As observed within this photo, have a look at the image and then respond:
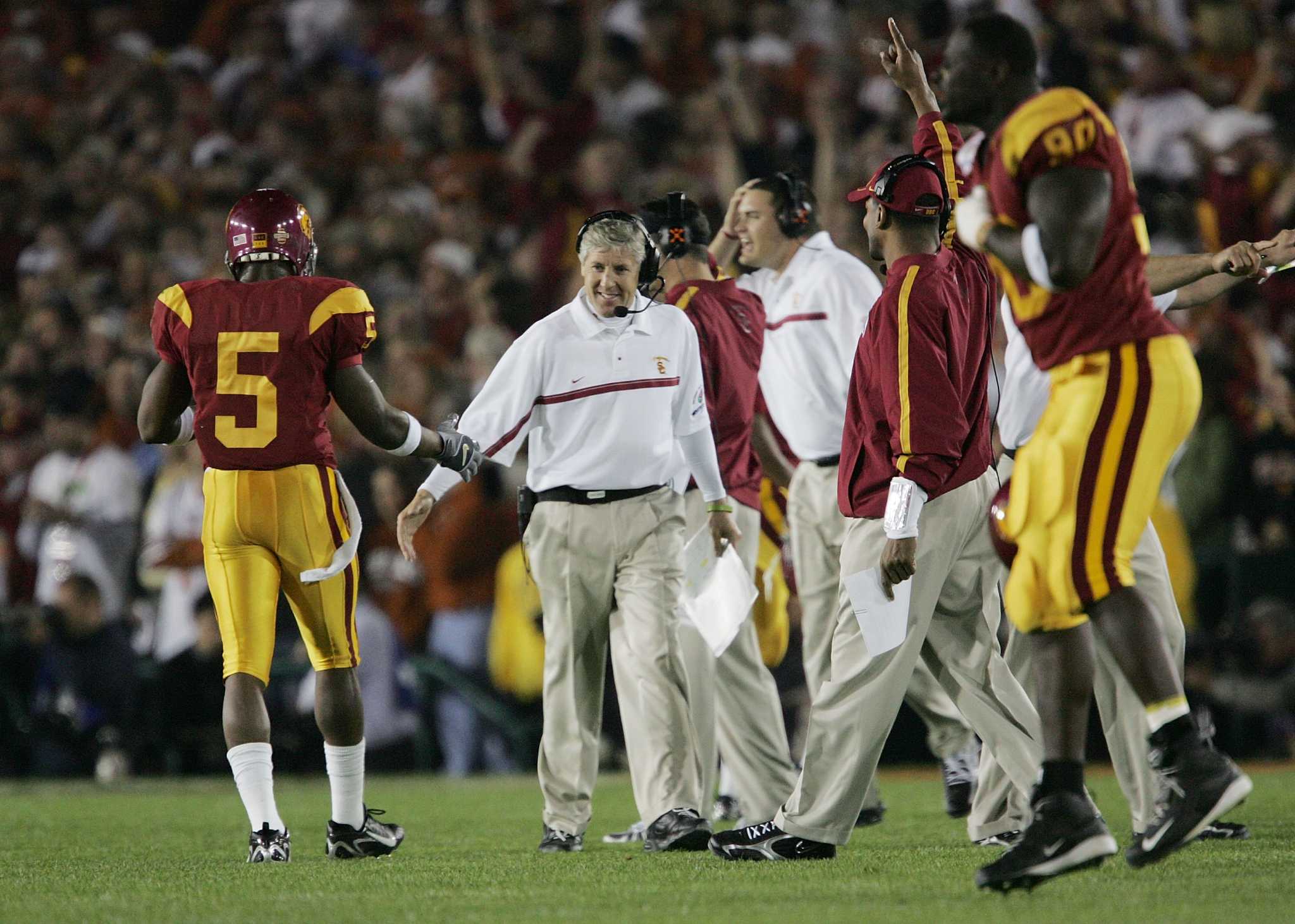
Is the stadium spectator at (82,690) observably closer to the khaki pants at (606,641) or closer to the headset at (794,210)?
the khaki pants at (606,641)

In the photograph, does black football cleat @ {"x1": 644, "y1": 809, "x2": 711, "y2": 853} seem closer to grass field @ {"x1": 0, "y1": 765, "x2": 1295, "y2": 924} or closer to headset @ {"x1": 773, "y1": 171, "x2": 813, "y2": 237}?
grass field @ {"x1": 0, "y1": 765, "x2": 1295, "y2": 924}

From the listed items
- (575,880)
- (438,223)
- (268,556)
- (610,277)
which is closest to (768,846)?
(575,880)

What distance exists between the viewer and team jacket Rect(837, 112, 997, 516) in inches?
194

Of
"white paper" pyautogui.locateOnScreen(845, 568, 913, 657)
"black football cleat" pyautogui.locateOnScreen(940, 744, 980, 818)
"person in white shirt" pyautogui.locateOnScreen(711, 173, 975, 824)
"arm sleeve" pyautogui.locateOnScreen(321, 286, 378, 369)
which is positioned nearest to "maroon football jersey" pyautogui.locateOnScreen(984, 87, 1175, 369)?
"white paper" pyautogui.locateOnScreen(845, 568, 913, 657)

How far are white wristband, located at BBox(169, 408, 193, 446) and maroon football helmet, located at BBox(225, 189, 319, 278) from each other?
517mm

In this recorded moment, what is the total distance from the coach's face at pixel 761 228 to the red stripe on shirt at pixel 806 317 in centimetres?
32

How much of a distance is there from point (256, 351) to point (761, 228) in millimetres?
2531

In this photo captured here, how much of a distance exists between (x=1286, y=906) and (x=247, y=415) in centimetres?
346

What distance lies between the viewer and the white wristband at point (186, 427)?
5.79m

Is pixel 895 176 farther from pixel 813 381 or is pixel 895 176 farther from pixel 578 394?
pixel 813 381

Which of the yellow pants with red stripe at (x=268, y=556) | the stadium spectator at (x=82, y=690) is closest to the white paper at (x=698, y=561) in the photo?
the yellow pants with red stripe at (x=268, y=556)

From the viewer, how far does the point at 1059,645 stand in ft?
13.9

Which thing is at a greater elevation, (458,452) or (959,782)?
(458,452)

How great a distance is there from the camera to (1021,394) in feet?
19.0
